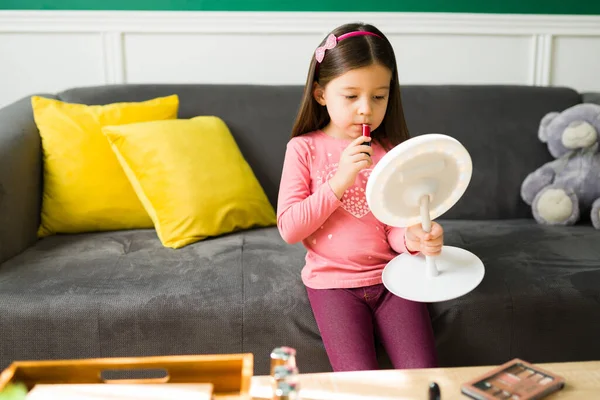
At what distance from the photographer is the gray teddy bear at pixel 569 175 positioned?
205 centimetres

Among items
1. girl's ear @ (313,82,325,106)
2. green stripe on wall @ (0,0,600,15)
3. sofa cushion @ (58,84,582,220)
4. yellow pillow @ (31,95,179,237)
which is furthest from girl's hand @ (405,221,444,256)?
green stripe on wall @ (0,0,600,15)

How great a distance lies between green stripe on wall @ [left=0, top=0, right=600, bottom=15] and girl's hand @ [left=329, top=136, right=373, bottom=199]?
1.28 m

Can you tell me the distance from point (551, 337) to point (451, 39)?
138 cm

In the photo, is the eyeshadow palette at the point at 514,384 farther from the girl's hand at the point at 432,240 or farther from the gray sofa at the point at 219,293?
the gray sofa at the point at 219,293

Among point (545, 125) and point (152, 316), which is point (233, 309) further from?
point (545, 125)

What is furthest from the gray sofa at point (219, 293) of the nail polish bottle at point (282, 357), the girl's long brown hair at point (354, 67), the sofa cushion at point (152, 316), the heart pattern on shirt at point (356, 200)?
the nail polish bottle at point (282, 357)

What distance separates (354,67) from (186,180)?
0.66 m

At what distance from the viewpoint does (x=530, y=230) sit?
199cm

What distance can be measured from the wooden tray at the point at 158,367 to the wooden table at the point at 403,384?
9 cm

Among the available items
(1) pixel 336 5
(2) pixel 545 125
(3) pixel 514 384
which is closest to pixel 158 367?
(3) pixel 514 384

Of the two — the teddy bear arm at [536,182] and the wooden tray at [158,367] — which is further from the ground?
the wooden tray at [158,367]

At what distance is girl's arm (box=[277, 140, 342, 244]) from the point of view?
142 centimetres

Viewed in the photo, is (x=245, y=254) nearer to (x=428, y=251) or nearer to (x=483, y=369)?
(x=428, y=251)

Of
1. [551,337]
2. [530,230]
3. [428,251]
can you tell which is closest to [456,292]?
[428,251]
